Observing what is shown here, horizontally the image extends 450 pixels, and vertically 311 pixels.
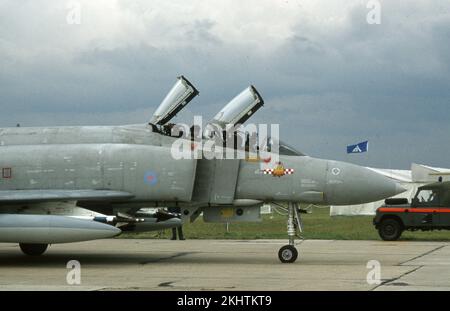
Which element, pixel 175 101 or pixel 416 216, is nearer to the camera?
pixel 175 101

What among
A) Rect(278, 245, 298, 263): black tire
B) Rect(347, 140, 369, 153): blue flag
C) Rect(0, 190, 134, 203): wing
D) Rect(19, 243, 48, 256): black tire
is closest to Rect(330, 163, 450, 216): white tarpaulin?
Rect(347, 140, 369, 153): blue flag

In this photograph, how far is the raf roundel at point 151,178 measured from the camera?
15.4m

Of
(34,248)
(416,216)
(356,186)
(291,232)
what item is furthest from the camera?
(416,216)

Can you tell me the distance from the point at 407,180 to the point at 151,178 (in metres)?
30.8

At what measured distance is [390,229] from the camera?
2425 cm

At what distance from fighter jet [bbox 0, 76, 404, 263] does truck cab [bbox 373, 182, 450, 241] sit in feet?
30.9

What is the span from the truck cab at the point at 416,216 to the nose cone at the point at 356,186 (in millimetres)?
9496

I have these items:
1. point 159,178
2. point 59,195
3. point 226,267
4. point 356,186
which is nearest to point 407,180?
point 356,186

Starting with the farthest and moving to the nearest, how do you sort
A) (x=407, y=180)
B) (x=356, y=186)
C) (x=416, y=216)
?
1. (x=407, y=180)
2. (x=416, y=216)
3. (x=356, y=186)

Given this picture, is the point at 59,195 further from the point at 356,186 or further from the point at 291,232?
the point at 356,186

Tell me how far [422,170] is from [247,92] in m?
22.6

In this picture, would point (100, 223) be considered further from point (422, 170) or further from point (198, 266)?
point (422, 170)

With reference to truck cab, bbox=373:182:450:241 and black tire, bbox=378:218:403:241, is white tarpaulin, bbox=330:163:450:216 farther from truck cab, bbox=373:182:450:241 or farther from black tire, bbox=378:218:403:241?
black tire, bbox=378:218:403:241

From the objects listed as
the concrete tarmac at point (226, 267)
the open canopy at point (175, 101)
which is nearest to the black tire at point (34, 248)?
the concrete tarmac at point (226, 267)
